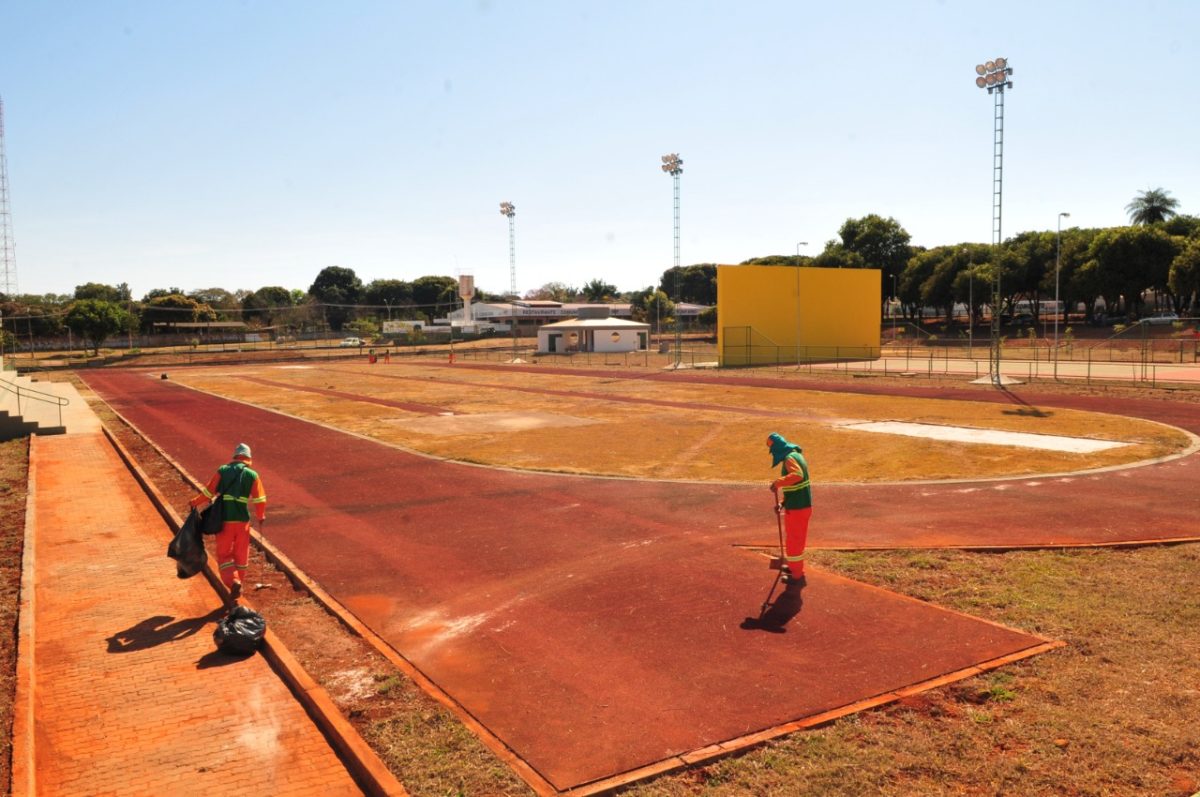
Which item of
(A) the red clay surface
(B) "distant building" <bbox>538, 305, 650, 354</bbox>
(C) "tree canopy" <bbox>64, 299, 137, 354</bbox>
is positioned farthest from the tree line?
(A) the red clay surface

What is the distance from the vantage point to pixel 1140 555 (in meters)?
11.8

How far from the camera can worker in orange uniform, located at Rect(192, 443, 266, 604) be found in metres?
10.6

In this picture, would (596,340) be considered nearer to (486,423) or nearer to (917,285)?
(917,285)

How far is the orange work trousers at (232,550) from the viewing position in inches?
421

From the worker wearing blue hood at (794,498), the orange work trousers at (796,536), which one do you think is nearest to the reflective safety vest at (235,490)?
the worker wearing blue hood at (794,498)

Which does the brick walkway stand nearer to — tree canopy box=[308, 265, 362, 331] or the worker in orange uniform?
the worker in orange uniform

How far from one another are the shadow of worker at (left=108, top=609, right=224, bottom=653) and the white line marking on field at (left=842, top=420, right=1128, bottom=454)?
19.2 m

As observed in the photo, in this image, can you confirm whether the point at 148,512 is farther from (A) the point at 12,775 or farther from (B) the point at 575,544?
(A) the point at 12,775

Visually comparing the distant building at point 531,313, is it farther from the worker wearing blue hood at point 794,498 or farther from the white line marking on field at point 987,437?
the worker wearing blue hood at point 794,498

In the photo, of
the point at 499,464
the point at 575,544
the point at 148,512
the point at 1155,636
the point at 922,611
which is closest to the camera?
the point at 1155,636

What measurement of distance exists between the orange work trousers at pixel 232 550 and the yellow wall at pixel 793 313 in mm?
50508

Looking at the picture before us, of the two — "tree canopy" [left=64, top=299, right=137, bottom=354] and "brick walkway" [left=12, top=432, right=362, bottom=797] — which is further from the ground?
"tree canopy" [left=64, top=299, right=137, bottom=354]

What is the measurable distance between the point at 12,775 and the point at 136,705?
4.52ft

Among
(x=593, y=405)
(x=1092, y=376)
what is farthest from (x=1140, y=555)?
(x=1092, y=376)
